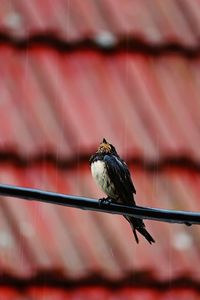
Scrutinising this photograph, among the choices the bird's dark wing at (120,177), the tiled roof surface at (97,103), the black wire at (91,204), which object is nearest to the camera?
the black wire at (91,204)

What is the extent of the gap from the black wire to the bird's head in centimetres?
50

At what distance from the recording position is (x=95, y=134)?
7.99 ft

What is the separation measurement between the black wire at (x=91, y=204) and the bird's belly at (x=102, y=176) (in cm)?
51

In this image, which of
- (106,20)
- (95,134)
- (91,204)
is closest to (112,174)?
(95,134)

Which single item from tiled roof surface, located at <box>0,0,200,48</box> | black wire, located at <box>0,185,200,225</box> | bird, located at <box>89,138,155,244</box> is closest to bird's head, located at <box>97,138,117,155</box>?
bird, located at <box>89,138,155,244</box>

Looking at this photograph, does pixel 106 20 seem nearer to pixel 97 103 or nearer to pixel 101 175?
pixel 97 103

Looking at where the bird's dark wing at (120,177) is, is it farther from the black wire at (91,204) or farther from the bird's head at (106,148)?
the black wire at (91,204)

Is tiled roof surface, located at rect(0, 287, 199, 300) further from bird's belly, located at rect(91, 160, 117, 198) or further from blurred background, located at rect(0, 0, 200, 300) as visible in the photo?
bird's belly, located at rect(91, 160, 117, 198)

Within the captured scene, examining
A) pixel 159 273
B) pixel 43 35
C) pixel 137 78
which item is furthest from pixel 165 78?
pixel 159 273

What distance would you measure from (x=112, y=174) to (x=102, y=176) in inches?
0.9

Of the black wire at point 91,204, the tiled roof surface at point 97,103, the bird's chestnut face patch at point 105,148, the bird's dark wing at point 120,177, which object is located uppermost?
the tiled roof surface at point 97,103

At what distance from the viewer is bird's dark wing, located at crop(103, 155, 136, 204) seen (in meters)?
2.24

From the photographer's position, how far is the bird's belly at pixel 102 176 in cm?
230

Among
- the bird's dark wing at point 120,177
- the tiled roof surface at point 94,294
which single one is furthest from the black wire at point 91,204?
the tiled roof surface at point 94,294
